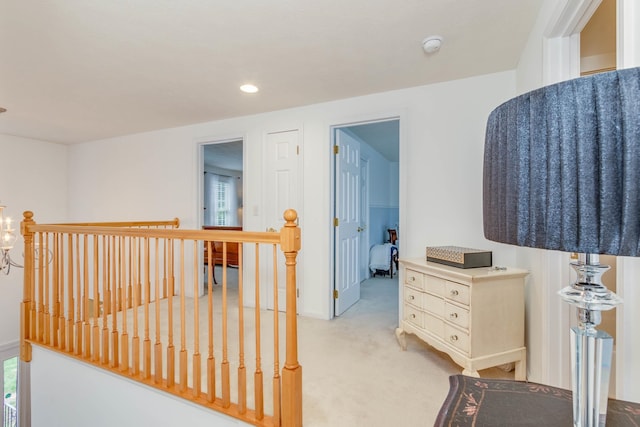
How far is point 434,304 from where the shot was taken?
2143 millimetres

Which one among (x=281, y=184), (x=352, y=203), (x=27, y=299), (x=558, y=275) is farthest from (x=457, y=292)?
(x=27, y=299)

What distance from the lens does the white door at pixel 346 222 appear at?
328 centimetres

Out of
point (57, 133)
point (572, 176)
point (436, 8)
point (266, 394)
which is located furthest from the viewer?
point (57, 133)

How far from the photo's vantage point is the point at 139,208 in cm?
442

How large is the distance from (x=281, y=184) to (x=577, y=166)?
10.1 feet

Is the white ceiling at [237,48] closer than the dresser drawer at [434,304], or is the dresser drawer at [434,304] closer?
the white ceiling at [237,48]

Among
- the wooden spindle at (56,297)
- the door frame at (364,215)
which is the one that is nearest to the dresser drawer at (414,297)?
the door frame at (364,215)

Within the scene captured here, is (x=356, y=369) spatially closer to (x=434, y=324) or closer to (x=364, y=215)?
(x=434, y=324)

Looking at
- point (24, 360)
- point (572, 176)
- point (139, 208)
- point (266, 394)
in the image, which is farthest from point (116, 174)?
point (572, 176)

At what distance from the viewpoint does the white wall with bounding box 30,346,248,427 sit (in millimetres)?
1861

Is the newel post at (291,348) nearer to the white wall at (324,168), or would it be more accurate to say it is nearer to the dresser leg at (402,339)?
the dresser leg at (402,339)

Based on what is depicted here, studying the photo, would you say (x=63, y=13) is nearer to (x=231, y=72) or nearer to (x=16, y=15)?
(x=16, y=15)

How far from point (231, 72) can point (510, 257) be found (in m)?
2.65

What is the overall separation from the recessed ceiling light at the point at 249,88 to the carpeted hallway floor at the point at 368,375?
2.26m
